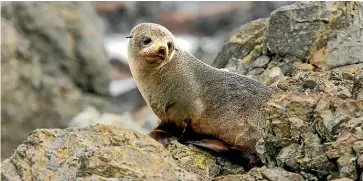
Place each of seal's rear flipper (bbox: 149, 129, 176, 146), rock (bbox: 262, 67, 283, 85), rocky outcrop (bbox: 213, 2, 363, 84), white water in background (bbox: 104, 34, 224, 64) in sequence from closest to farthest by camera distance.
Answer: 1. seal's rear flipper (bbox: 149, 129, 176, 146)
2. rocky outcrop (bbox: 213, 2, 363, 84)
3. rock (bbox: 262, 67, 283, 85)
4. white water in background (bbox: 104, 34, 224, 64)

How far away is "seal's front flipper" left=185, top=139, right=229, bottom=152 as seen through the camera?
9.24 m

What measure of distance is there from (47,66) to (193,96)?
13.7 m

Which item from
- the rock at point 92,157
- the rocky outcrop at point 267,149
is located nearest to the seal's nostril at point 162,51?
the rocky outcrop at point 267,149

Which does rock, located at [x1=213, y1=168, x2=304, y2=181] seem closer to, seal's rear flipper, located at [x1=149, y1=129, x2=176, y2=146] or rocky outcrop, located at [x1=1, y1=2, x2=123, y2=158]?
seal's rear flipper, located at [x1=149, y1=129, x2=176, y2=146]

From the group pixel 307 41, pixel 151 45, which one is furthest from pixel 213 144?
pixel 307 41

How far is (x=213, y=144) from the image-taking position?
9.39m

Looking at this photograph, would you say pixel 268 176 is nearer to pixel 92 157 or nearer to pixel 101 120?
pixel 92 157

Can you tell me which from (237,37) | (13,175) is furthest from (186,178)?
(237,37)

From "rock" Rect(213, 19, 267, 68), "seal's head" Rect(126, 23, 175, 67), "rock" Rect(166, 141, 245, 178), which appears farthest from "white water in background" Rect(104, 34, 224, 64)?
"rock" Rect(166, 141, 245, 178)

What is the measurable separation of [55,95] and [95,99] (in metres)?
1.71

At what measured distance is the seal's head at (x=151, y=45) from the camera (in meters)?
9.85

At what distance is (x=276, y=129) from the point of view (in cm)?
786

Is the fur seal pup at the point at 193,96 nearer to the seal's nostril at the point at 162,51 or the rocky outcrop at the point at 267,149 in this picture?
the seal's nostril at the point at 162,51

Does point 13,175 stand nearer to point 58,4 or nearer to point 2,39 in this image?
point 2,39
